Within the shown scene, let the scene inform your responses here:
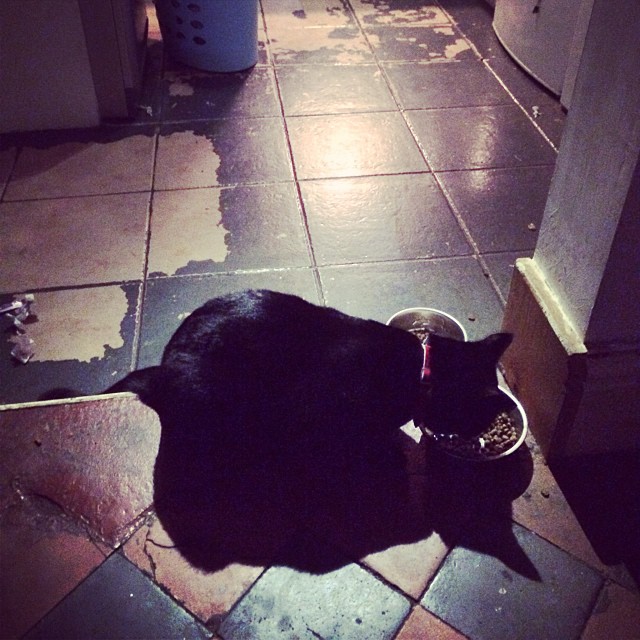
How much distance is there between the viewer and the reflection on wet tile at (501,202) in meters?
2.37

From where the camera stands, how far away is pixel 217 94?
3.20 metres

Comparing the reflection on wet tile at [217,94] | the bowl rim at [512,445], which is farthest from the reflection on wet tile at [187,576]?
the reflection on wet tile at [217,94]

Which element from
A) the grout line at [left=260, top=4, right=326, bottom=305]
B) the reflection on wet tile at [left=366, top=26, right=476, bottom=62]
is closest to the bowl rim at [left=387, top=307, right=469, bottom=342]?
the grout line at [left=260, top=4, right=326, bottom=305]

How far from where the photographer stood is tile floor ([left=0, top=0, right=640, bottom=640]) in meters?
1.38

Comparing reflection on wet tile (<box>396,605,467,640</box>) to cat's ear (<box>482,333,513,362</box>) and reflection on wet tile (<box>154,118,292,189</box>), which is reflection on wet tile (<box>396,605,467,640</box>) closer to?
cat's ear (<box>482,333,513,362</box>)

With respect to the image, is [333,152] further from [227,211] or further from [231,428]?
[231,428]

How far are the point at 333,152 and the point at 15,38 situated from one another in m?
1.36

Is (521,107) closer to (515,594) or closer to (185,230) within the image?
(185,230)

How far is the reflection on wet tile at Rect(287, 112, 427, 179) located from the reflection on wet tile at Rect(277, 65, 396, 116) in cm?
10

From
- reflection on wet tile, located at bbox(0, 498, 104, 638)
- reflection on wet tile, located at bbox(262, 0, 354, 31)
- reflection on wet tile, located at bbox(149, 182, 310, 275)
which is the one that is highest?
reflection on wet tile, located at bbox(262, 0, 354, 31)

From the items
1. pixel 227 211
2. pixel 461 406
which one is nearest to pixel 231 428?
pixel 461 406

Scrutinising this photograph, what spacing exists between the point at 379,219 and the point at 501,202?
0.49 metres

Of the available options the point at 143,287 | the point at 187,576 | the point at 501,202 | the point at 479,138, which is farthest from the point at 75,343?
the point at 479,138

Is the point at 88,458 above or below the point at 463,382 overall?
below
